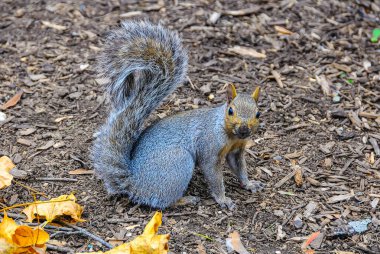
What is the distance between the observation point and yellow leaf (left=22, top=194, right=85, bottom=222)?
4195 millimetres

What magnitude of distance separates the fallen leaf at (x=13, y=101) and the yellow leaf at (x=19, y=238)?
6.92 ft

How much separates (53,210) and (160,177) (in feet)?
2.70

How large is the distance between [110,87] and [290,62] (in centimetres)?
249

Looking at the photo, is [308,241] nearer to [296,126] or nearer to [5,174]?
[296,126]

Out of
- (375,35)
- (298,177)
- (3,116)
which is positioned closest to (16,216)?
(3,116)

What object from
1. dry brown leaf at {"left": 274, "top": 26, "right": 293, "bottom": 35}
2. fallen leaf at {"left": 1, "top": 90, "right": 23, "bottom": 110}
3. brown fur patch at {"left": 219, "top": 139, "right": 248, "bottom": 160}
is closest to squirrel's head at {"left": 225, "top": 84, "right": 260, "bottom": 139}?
brown fur patch at {"left": 219, "top": 139, "right": 248, "bottom": 160}

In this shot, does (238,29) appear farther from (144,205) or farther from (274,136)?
(144,205)

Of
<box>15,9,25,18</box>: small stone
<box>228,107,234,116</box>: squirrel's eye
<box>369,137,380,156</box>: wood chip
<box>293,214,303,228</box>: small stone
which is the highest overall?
<box>15,9,25,18</box>: small stone

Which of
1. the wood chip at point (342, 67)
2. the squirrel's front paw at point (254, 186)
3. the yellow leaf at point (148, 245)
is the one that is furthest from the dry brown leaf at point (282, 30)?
the yellow leaf at point (148, 245)

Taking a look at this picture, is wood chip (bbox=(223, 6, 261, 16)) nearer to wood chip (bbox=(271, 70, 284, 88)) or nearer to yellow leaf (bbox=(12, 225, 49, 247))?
wood chip (bbox=(271, 70, 284, 88))

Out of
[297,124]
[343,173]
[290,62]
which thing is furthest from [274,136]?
[290,62]

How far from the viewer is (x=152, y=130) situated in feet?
15.4

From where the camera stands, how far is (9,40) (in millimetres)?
6516

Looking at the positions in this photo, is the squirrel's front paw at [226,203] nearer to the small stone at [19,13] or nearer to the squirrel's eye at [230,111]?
the squirrel's eye at [230,111]
